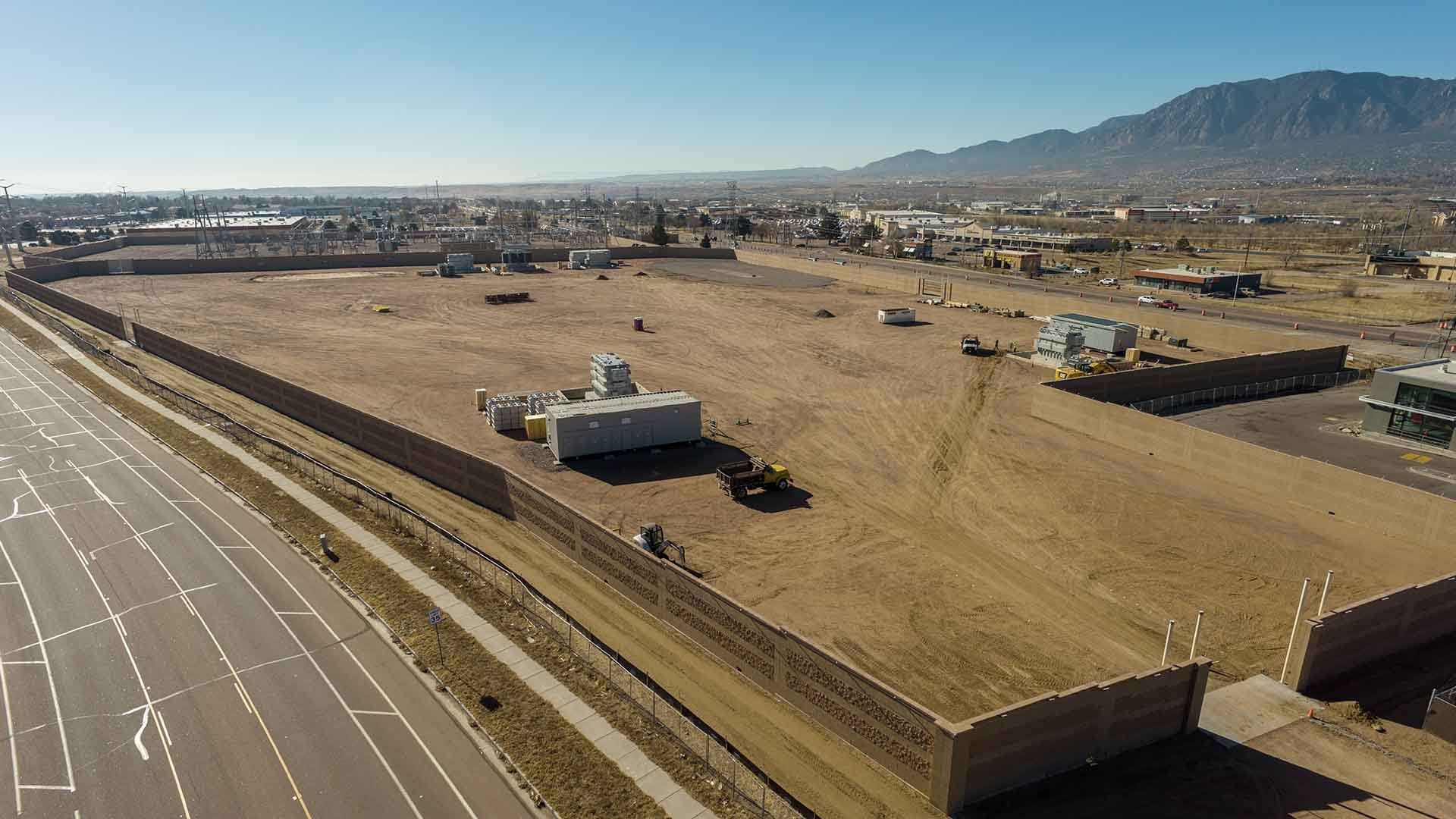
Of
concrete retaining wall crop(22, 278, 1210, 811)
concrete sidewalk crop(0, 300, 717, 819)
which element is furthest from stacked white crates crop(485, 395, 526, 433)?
concrete retaining wall crop(22, 278, 1210, 811)

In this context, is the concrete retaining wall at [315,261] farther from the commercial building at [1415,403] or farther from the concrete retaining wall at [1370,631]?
the concrete retaining wall at [1370,631]

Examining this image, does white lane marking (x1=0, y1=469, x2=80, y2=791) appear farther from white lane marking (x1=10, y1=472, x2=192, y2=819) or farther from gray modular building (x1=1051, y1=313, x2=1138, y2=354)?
gray modular building (x1=1051, y1=313, x2=1138, y2=354)

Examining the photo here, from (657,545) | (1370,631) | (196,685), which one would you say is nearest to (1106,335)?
(1370,631)

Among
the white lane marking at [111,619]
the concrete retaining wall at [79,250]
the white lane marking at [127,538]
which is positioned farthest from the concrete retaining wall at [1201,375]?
the concrete retaining wall at [79,250]

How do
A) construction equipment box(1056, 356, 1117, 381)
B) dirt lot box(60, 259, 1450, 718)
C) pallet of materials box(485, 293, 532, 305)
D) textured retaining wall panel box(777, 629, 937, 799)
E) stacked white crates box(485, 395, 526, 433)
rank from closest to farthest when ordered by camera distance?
textured retaining wall panel box(777, 629, 937, 799), dirt lot box(60, 259, 1450, 718), stacked white crates box(485, 395, 526, 433), construction equipment box(1056, 356, 1117, 381), pallet of materials box(485, 293, 532, 305)

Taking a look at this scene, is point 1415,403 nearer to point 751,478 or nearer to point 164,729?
point 751,478
